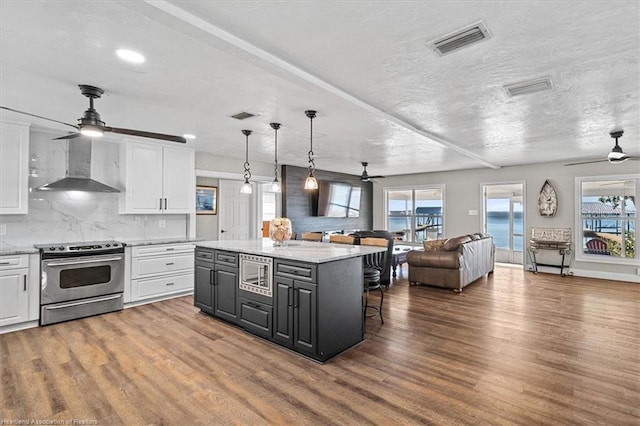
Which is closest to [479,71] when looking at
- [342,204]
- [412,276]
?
[412,276]

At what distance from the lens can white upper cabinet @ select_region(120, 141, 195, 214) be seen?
4918mm

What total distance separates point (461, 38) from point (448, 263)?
13.5 ft

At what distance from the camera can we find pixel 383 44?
7.09 feet

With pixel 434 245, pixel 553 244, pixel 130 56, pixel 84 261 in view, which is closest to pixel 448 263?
pixel 434 245

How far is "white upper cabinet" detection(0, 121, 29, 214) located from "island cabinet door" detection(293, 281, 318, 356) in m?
3.71

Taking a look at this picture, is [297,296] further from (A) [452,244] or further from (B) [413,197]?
(B) [413,197]

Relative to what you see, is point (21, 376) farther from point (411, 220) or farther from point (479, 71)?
point (411, 220)

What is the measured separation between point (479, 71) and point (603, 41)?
2.44ft

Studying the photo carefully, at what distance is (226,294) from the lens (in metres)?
3.86

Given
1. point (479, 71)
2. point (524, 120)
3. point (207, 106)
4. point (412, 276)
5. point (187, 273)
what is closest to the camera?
point (479, 71)

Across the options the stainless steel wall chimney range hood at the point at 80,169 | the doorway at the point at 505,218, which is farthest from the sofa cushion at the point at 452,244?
the stainless steel wall chimney range hood at the point at 80,169

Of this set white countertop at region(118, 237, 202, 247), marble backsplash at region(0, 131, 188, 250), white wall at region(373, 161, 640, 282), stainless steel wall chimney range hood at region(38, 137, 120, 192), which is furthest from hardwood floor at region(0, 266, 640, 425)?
white wall at region(373, 161, 640, 282)

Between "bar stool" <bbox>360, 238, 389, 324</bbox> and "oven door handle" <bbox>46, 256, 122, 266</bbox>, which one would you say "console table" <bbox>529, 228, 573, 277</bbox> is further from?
"oven door handle" <bbox>46, 256, 122, 266</bbox>

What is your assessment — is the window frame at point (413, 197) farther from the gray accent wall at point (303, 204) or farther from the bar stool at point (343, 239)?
the bar stool at point (343, 239)
